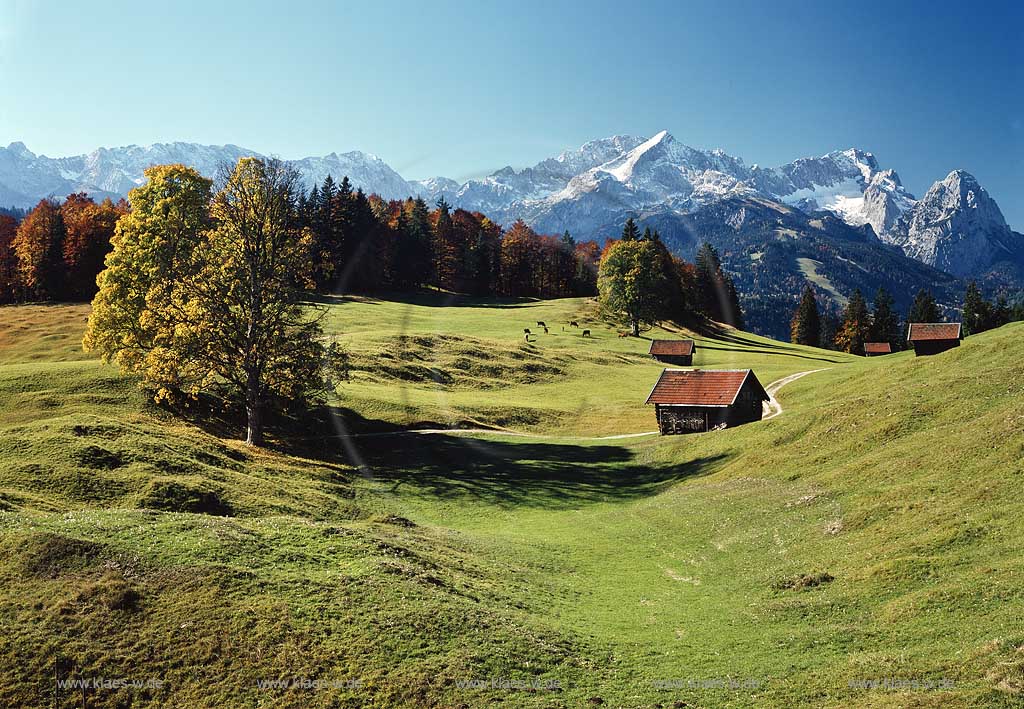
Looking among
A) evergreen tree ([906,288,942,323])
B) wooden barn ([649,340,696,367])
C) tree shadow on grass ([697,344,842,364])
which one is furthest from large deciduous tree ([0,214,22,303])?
evergreen tree ([906,288,942,323])

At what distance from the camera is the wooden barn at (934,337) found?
66.6m

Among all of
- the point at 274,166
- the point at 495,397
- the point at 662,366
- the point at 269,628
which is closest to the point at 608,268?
the point at 662,366

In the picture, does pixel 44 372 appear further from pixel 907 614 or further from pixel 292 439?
pixel 907 614

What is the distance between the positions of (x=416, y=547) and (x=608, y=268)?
308 ft

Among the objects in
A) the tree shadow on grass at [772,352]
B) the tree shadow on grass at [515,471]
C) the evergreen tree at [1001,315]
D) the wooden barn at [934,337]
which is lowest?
the tree shadow on grass at [515,471]

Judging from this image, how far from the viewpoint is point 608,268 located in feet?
365

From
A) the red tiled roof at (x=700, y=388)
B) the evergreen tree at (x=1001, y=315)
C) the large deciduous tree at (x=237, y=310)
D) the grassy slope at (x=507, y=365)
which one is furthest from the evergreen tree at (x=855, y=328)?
the large deciduous tree at (x=237, y=310)

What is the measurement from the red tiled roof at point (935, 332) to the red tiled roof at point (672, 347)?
2890 cm

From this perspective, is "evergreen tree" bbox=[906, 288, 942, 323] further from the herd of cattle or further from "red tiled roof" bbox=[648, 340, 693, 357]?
the herd of cattle

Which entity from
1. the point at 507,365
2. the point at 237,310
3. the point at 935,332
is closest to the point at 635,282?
the point at 507,365

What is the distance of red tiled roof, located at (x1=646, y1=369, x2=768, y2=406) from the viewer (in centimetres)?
5219

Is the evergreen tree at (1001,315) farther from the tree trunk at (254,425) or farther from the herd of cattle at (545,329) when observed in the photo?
the tree trunk at (254,425)

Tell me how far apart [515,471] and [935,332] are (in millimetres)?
53385

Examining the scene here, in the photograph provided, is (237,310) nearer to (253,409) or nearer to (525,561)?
(253,409)
